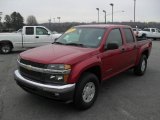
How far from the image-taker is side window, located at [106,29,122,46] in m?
6.13

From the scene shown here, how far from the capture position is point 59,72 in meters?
4.63

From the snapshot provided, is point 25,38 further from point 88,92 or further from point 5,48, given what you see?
point 88,92

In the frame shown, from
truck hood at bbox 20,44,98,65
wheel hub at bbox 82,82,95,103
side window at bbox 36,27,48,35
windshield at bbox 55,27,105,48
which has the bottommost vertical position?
wheel hub at bbox 82,82,95,103

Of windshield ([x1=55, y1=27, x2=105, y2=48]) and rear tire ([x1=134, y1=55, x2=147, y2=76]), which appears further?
rear tire ([x1=134, y1=55, x2=147, y2=76])

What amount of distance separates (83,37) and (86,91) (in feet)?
5.19

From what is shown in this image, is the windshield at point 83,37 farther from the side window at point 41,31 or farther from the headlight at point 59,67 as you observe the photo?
the side window at point 41,31

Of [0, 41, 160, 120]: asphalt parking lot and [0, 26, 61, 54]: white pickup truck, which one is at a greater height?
[0, 26, 61, 54]: white pickup truck

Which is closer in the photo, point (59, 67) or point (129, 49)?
point (59, 67)

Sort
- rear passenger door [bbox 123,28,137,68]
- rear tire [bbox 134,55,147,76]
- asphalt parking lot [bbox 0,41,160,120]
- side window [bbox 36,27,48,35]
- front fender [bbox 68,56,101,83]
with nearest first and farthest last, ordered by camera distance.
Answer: front fender [bbox 68,56,101,83], asphalt parking lot [bbox 0,41,160,120], rear passenger door [bbox 123,28,137,68], rear tire [bbox 134,55,147,76], side window [bbox 36,27,48,35]

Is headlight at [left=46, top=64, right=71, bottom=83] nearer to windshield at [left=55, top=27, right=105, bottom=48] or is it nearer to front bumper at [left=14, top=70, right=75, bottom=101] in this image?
front bumper at [left=14, top=70, right=75, bottom=101]

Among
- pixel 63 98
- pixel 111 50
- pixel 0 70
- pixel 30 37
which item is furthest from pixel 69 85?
pixel 30 37

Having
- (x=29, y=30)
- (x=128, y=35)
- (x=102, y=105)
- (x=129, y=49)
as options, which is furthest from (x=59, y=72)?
(x=29, y=30)

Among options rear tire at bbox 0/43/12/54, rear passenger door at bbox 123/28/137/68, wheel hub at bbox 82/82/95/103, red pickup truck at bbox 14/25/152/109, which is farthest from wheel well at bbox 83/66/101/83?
rear tire at bbox 0/43/12/54

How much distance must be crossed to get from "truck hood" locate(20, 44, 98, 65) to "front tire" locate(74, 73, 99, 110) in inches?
17.6
